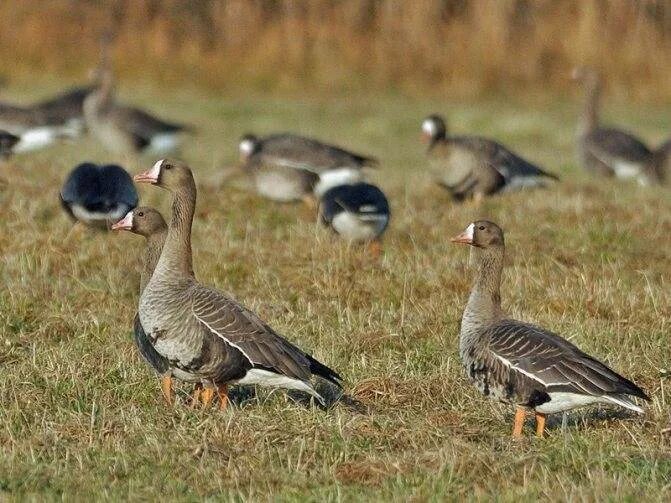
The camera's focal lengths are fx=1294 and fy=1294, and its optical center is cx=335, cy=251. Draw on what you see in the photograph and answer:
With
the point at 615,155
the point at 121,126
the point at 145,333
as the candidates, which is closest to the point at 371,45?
the point at 121,126

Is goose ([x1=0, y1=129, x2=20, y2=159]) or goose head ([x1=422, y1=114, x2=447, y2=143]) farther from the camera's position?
goose head ([x1=422, y1=114, x2=447, y2=143])

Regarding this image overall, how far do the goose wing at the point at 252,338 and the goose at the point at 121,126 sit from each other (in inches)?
392

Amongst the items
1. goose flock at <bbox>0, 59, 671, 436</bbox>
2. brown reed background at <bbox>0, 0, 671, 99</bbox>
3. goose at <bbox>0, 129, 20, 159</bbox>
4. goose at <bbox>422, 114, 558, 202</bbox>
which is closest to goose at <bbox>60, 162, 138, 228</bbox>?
goose flock at <bbox>0, 59, 671, 436</bbox>

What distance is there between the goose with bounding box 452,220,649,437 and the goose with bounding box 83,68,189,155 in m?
10.4

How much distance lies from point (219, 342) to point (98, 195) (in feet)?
13.4

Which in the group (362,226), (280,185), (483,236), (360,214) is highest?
(483,236)

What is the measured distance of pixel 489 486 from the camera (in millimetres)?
5023

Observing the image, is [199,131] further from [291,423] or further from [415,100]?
[291,423]

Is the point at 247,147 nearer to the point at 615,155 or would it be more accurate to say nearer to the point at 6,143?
the point at 6,143

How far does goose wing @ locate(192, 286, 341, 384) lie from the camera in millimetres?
5902

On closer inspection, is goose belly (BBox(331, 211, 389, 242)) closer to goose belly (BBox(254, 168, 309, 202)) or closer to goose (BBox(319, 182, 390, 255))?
goose (BBox(319, 182, 390, 255))

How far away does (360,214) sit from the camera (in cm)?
972

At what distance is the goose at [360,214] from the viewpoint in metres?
9.76

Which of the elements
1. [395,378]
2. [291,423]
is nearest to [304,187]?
[395,378]
